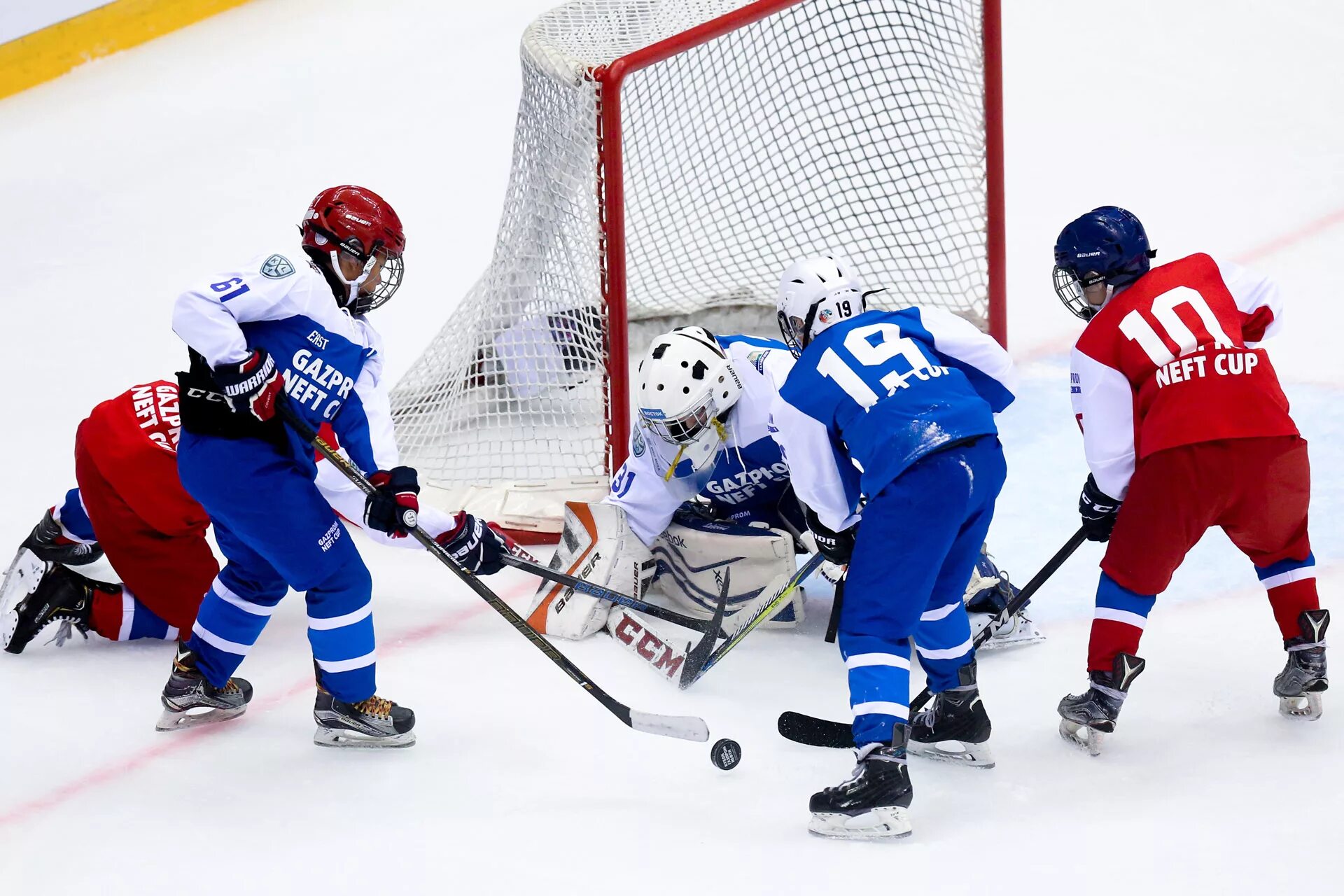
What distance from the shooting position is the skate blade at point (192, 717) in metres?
3.09

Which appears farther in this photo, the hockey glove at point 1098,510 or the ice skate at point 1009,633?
the ice skate at point 1009,633

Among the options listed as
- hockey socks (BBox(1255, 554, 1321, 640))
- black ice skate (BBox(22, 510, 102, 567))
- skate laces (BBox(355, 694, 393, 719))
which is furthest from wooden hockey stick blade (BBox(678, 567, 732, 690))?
black ice skate (BBox(22, 510, 102, 567))

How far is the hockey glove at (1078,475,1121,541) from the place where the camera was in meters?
2.96

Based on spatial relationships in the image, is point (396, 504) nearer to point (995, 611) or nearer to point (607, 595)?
A: point (607, 595)

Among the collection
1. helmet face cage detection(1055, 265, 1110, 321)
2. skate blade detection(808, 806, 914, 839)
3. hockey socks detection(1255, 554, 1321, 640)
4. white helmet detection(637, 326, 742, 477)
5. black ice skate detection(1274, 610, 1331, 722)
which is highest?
helmet face cage detection(1055, 265, 1110, 321)

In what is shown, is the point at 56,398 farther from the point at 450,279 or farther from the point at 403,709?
the point at 403,709

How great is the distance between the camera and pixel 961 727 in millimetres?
2859

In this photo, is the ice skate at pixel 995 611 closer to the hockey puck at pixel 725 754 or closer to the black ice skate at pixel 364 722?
the hockey puck at pixel 725 754

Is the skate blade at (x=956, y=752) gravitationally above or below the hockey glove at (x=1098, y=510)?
below

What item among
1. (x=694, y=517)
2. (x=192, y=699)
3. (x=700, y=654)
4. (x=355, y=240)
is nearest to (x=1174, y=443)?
(x=700, y=654)

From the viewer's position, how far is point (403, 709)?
3.04m

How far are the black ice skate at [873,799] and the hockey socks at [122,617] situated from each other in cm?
170

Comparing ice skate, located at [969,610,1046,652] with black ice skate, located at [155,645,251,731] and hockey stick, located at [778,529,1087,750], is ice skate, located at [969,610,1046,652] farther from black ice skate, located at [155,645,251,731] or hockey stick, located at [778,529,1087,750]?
black ice skate, located at [155,645,251,731]

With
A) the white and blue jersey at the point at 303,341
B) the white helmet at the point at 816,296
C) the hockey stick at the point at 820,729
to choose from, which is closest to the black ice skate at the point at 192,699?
the white and blue jersey at the point at 303,341
